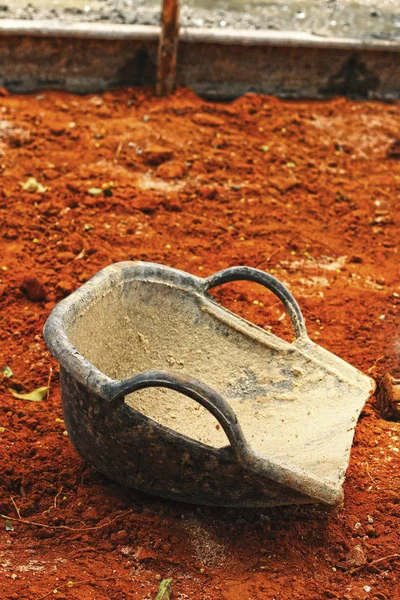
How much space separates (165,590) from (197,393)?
661 millimetres

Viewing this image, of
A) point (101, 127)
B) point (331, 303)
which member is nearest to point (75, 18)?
point (101, 127)

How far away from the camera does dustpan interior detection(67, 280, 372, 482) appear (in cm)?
301

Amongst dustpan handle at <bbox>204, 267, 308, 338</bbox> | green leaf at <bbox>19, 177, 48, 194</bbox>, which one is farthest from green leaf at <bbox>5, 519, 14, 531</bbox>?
green leaf at <bbox>19, 177, 48, 194</bbox>

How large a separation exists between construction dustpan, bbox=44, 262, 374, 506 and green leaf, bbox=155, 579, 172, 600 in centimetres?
29

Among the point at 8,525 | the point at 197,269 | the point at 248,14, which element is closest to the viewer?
the point at 8,525

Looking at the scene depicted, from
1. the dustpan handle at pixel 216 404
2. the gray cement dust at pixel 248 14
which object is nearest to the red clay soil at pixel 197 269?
the dustpan handle at pixel 216 404

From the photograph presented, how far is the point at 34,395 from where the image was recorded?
3.53 meters

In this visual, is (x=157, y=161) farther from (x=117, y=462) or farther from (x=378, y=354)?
(x=117, y=462)

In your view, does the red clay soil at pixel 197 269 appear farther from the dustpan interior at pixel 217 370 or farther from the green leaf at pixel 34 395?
the dustpan interior at pixel 217 370

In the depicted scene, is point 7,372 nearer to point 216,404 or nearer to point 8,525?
point 8,525

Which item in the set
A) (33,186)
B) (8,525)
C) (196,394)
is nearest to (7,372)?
(8,525)

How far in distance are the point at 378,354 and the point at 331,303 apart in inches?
19.3

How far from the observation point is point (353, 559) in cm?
282

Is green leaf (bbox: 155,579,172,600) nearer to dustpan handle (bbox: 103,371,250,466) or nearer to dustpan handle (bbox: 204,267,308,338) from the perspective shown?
dustpan handle (bbox: 103,371,250,466)
